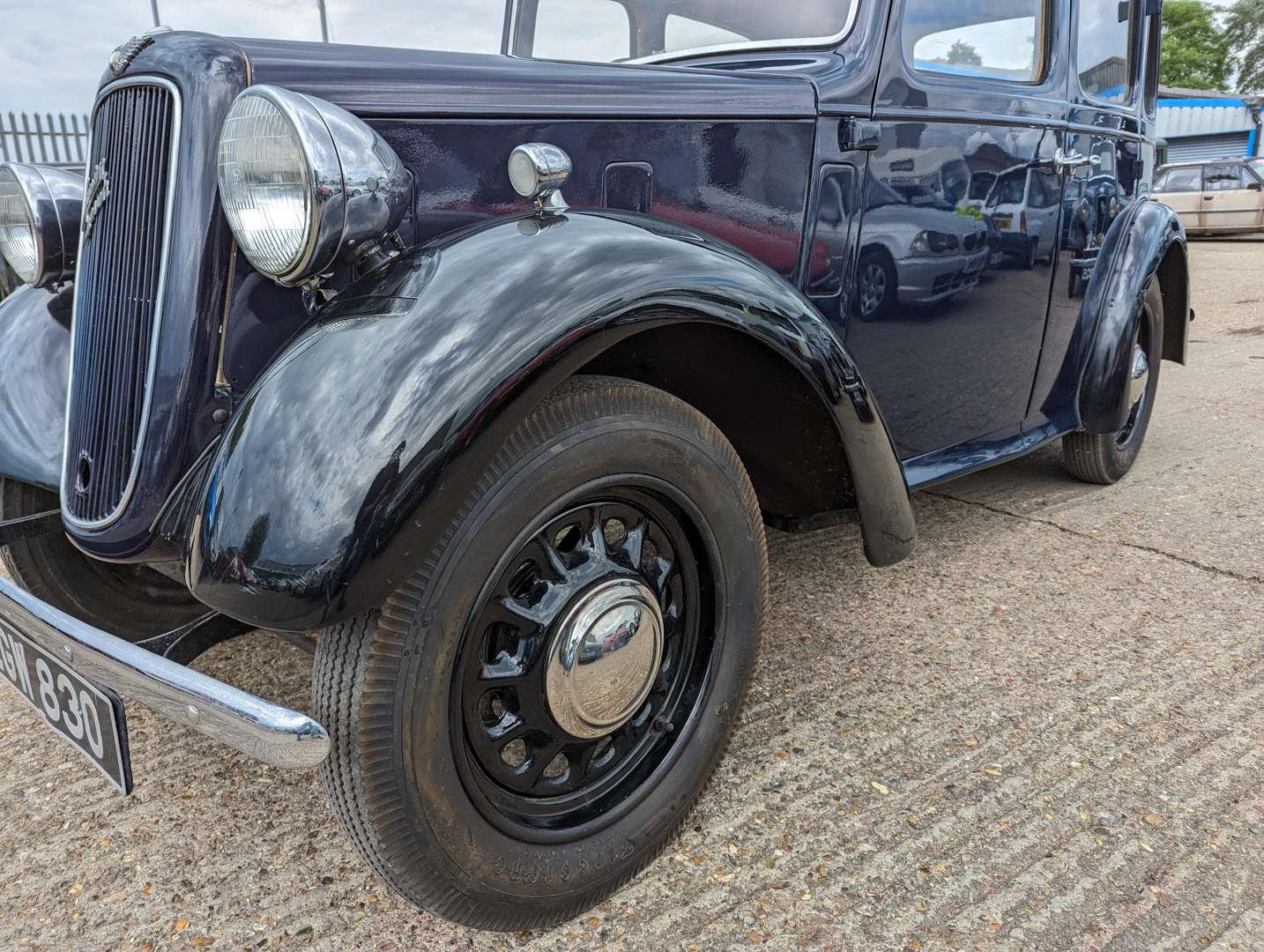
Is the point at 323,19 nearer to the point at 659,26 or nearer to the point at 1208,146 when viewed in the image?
the point at 659,26

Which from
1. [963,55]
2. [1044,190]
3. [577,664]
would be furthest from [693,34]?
[577,664]

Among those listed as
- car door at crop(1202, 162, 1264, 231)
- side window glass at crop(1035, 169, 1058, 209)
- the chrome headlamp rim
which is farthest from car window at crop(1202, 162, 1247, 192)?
the chrome headlamp rim

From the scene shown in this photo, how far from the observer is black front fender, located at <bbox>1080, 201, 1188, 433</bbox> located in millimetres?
2902

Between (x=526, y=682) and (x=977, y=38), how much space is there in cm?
206

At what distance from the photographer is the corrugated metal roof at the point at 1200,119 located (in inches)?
1106

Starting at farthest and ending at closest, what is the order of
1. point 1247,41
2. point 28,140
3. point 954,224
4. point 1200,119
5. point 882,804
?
point 1247,41
point 1200,119
point 28,140
point 954,224
point 882,804

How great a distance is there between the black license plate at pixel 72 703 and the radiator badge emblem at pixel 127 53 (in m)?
0.93

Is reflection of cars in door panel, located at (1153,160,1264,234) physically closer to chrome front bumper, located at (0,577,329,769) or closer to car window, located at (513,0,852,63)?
car window, located at (513,0,852,63)

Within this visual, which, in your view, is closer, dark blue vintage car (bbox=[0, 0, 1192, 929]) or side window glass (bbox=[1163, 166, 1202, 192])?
dark blue vintage car (bbox=[0, 0, 1192, 929])

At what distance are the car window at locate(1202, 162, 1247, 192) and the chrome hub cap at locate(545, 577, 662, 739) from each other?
17.1 m

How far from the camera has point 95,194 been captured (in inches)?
64.1

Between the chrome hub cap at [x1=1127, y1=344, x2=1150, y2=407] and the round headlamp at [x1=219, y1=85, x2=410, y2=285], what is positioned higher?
the round headlamp at [x1=219, y1=85, x2=410, y2=285]

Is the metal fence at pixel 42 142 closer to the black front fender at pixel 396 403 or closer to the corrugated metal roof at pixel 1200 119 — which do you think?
the black front fender at pixel 396 403

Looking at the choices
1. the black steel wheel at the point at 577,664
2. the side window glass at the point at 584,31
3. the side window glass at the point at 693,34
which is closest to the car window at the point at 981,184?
the side window glass at the point at 693,34
